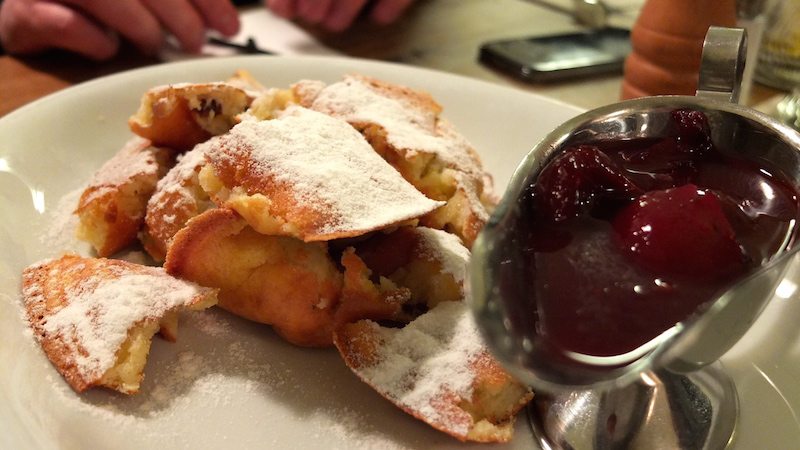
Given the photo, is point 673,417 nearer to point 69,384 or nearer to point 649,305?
point 649,305

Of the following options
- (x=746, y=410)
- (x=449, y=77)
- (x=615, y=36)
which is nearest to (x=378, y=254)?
(x=746, y=410)

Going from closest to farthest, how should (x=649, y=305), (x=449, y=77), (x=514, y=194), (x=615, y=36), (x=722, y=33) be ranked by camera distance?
(x=649, y=305)
(x=514, y=194)
(x=722, y=33)
(x=449, y=77)
(x=615, y=36)

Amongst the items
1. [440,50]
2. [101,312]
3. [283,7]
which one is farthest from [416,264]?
[283,7]

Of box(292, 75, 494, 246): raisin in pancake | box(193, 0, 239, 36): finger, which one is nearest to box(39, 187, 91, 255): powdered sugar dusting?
box(292, 75, 494, 246): raisin in pancake

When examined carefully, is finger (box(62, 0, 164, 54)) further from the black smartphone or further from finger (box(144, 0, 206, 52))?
the black smartphone

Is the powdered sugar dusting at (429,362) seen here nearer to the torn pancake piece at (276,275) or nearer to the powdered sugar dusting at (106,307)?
the torn pancake piece at (276,275)

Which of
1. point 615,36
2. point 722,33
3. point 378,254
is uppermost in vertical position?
point 722,33

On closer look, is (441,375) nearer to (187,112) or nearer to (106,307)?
(106,307)
